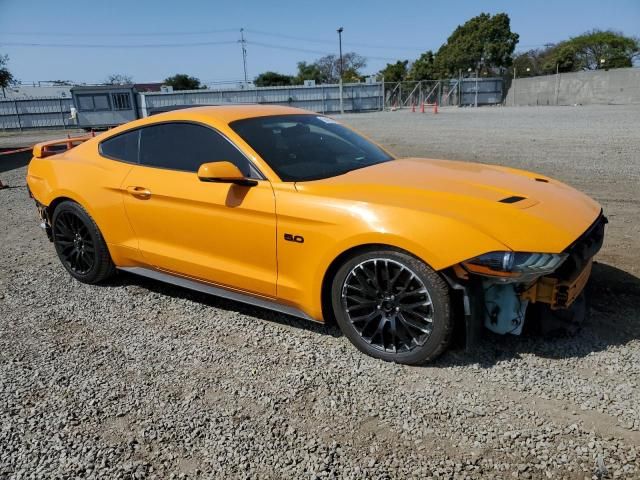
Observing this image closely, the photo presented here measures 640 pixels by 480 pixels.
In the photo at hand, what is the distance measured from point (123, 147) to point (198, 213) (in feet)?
3.77

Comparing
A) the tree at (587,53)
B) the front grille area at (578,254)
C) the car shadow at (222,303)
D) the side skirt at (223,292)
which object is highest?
the tree at (587,53)

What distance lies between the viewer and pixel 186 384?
298cm

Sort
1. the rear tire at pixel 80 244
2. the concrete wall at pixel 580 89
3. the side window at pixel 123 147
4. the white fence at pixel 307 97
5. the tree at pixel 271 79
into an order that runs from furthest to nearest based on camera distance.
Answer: the tree at pixel 271 79 < the concrete wall at pixel 580 89 < the white fence at pixel 307 97 < the rear tire at pixel 80 244 < the side window at pixel 123 147

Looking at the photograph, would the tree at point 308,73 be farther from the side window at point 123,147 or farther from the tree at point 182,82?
the side window at point 123,147

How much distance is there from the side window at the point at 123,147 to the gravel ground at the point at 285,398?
1.18 m

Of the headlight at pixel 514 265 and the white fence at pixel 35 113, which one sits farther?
the white fence at pixel 35 113

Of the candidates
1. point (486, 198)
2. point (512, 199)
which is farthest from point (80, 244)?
point (512, 199)

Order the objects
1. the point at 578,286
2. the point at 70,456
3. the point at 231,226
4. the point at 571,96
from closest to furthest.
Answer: the point at 70,456 → the point at 578,286 → the point at 231,226 → the point at 571,96

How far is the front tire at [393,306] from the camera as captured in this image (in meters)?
2.82

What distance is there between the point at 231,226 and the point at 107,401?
4.23 feet

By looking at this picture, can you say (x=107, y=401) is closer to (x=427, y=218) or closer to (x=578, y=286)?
(x=427, y=218)

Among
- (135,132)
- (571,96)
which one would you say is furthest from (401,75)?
(135,132)

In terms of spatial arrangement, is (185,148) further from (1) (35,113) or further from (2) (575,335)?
(1) (35,113)

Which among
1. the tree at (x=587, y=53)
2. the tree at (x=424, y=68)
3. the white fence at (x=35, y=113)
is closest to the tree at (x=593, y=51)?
the tree at (x=587, y=53)
